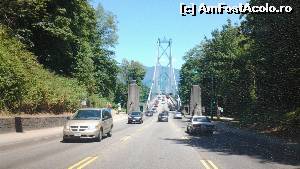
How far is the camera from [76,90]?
4716cm

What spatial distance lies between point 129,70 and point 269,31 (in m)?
132

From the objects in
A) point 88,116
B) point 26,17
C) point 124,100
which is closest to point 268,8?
point 88,116

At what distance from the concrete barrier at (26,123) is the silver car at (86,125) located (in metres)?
3.81

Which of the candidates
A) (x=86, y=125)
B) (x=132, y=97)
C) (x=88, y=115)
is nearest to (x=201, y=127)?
(x=88, y=115)

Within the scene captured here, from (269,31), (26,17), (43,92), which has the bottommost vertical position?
(43,92)

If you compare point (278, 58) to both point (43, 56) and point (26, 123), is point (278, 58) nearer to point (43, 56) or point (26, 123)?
point (26, 123)

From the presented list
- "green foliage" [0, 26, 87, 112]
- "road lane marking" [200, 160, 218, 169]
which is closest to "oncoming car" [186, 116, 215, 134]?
"green foliage" [0, 26, 87, 112]

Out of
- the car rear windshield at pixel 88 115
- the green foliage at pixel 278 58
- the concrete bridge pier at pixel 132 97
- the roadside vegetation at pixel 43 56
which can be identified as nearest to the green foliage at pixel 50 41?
the roadside vegetation at pixel 43 56

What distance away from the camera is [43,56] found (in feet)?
151

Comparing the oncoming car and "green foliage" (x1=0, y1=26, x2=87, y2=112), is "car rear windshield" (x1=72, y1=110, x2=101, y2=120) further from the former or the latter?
the oncoming car

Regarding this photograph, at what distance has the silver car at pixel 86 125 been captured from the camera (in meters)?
22.2

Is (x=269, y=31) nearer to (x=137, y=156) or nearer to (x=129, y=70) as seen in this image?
(x=137, y=156)

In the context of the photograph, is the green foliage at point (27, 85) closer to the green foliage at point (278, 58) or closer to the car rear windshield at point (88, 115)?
the car rear windshield at point (88, 115)

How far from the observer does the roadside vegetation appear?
29.8 meters
